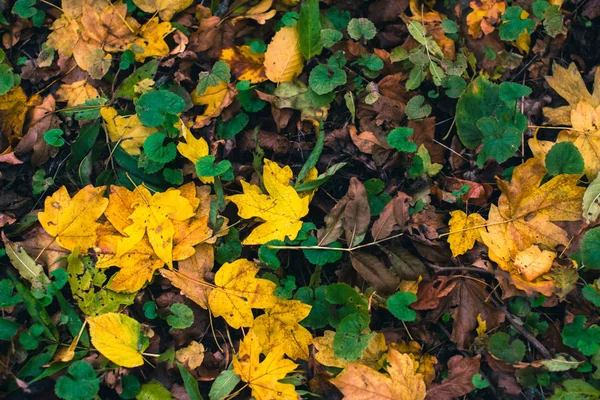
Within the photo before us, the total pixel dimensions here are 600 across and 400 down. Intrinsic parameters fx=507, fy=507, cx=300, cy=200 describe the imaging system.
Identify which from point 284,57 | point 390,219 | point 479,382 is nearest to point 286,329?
point 390,219

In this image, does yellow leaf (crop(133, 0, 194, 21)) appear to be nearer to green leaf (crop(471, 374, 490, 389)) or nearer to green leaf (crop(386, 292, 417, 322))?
green leaf (crop(386, 292, 417, 322))

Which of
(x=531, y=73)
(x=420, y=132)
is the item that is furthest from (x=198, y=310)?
(x=531, y=73)

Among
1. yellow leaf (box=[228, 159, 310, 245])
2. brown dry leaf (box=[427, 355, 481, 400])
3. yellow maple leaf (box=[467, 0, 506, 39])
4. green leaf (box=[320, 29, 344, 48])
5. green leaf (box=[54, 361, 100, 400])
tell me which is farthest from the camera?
yellow maple leaf (box=[467, 0, 506, 39])

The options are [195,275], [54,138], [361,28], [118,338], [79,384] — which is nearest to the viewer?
[79,384]

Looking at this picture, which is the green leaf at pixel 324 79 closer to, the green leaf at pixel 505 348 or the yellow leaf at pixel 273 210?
the yellow leaf at pixel 273 210

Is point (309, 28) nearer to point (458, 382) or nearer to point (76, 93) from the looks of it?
point (76, 93)

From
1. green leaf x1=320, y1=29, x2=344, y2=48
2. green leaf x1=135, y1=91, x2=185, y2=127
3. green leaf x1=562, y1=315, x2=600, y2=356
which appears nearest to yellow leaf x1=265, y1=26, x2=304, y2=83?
green leaf x1=320, y1=29, x2=344, y2=48
